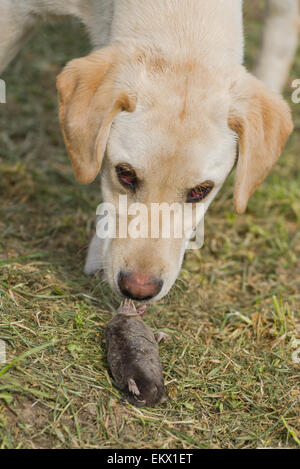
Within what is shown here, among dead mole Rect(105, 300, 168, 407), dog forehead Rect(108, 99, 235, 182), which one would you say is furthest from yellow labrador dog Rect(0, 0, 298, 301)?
dead mole Rect(105, 300, 168, 407)

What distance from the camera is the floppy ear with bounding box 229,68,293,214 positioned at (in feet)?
13.0

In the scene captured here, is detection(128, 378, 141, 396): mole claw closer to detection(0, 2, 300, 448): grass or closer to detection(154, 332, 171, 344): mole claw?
detection(0, 2, 300, 448): grass

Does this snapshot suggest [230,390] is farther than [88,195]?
No

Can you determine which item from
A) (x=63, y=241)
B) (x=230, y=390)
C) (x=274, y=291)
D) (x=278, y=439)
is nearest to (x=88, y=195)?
(x=63, y=241)

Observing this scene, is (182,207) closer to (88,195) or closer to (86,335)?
(86,335)

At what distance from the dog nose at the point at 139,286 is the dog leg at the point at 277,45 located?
4.11 metres

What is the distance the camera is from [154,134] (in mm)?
3674

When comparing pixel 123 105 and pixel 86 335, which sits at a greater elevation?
pixel 123 105

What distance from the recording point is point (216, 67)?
13.0 ft

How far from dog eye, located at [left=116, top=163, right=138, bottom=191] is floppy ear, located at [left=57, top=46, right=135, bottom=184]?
0.14m

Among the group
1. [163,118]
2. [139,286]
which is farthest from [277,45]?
[139,286]

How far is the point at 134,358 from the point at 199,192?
1102mm

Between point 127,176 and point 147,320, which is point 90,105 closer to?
point 127,176
